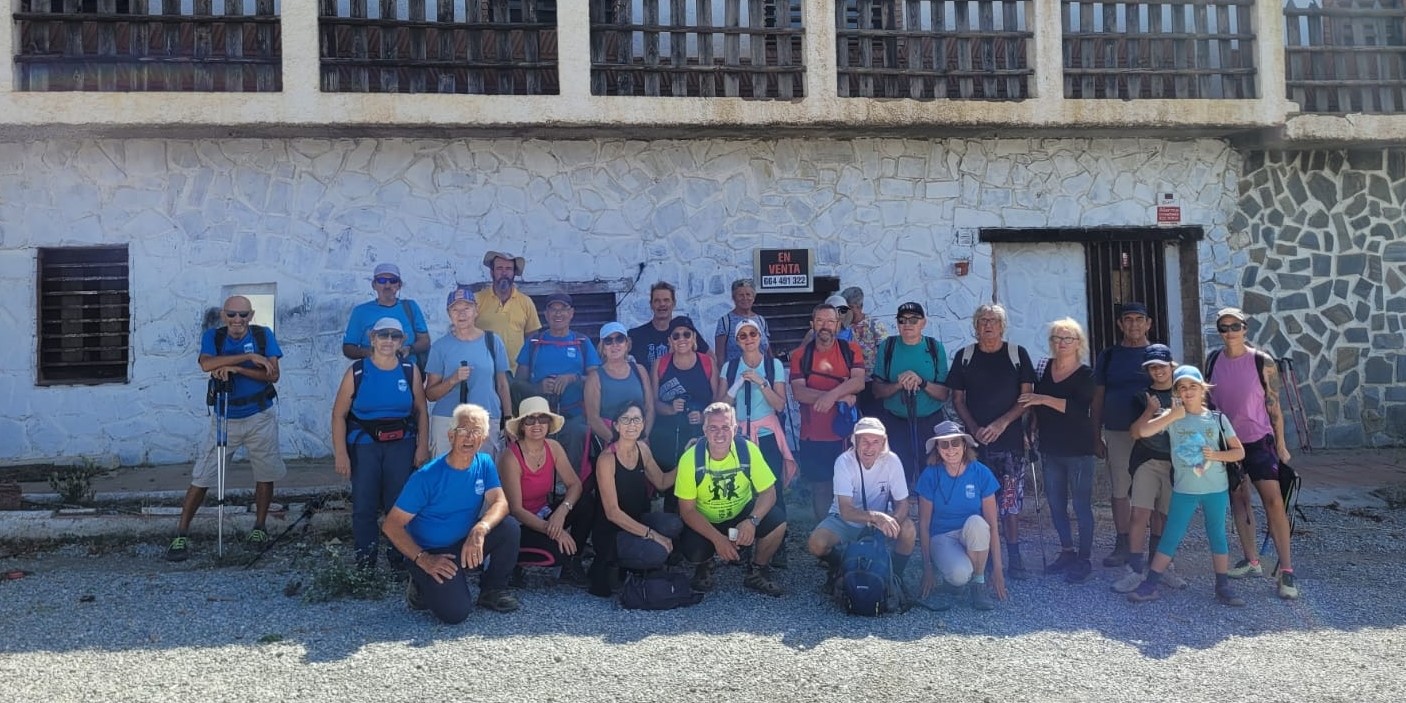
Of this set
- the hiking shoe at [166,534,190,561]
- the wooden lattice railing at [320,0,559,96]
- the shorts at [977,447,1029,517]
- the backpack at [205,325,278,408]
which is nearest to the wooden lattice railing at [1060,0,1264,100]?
the shorts at [977,447,1029,517]

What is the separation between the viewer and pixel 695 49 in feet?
28.8

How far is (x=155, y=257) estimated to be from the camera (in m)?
8.53

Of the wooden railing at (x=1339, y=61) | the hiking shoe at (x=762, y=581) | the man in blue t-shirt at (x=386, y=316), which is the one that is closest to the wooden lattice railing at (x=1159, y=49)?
the wooden railing at (x=1339, y=61)

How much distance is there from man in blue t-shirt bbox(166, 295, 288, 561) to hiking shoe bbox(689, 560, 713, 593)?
2873mm

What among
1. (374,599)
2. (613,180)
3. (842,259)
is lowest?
(374,599)

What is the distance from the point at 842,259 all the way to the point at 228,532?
18.5 feet

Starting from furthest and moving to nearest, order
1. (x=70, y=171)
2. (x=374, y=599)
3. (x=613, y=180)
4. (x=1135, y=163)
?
1. (x=1135, y=163)
2. (x=613, y=180)
3. (x=70, y=171)
4. (x=374, y=599)

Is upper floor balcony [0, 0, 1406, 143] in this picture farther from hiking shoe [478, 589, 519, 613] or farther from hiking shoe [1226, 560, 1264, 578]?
hiking shoe [1226, 560, 1264, 578]

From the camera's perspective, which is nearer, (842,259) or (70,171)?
(70,171)

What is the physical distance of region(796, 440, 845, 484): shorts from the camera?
6.30m

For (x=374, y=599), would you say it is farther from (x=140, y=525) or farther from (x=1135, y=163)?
(x=1135, y=163)

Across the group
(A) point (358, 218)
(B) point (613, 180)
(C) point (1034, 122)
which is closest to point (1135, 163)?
(C) point (1034, 122)

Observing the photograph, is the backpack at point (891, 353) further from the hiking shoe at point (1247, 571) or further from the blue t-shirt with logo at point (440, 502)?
the blue t-shirt with logo at point (440, 502)

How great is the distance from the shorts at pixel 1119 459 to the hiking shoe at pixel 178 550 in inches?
224
